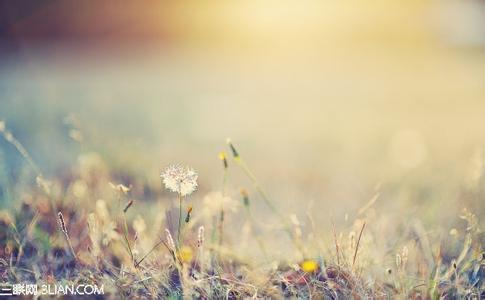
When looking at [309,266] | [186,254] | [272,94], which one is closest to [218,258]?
[186,254]

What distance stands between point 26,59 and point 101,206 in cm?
438

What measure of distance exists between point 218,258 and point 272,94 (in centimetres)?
326

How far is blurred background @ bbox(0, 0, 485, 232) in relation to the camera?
252cm

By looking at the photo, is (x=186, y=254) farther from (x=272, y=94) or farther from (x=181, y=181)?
(x=272, y=94)

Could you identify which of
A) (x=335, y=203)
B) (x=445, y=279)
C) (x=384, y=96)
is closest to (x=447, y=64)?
(x=384, y=96)

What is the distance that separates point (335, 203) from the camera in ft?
7.48

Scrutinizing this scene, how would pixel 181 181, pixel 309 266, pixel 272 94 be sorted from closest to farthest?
pixel 181 181 → pixel 309 266 → pixel 272 94

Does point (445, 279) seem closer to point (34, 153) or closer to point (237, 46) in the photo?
point (34, 153)

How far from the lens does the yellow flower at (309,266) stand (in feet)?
4.77

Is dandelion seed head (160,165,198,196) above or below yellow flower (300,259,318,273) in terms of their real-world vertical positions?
above

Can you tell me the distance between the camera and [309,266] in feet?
4.80

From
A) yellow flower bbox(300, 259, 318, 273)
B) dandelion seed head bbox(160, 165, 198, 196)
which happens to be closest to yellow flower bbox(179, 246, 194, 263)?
dandelion seed head bbox(160, 165, 198, 196)
